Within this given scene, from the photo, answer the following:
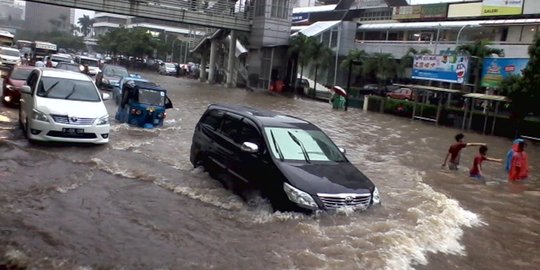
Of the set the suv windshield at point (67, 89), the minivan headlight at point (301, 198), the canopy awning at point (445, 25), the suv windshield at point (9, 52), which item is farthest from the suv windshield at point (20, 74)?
the canopy awning at point (445, 25)

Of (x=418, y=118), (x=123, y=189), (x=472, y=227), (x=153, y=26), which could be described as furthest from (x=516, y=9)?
(x=153, y=26)

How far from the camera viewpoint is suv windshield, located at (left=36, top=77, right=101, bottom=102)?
12195mm

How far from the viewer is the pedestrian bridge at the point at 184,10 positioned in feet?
140

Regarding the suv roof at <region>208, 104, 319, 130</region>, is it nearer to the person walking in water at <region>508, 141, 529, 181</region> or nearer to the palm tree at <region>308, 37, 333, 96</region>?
the person walking in water at <region>508, 141, 529, 181</region>

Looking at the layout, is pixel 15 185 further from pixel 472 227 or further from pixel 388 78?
pixel 388 78

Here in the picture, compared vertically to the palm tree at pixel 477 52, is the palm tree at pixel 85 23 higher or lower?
higher

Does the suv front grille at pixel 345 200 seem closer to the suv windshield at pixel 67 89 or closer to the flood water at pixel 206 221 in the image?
the flood water at pixel 206 221

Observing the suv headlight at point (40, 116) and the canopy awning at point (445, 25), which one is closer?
the suv headlight at point (40, 116)

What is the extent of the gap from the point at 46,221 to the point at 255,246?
8.93 feet

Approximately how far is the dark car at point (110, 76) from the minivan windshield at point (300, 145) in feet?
59.6

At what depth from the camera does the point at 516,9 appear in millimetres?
41531

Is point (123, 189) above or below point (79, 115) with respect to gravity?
below

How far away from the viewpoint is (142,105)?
54.2 ft

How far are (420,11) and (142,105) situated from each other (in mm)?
43517
